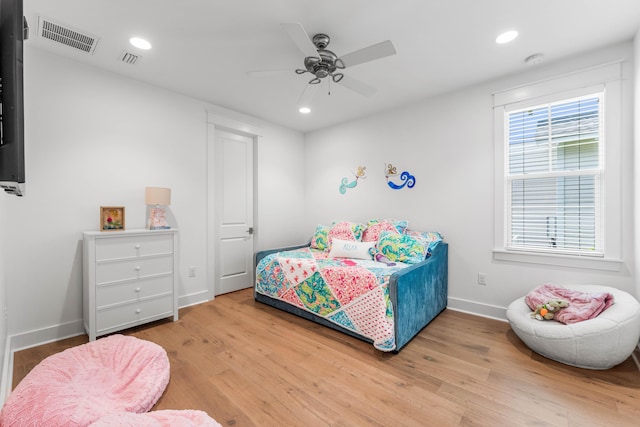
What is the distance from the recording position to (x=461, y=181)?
3125mm

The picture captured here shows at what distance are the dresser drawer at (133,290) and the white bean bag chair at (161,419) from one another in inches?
51.3

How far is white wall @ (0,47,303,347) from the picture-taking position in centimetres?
234

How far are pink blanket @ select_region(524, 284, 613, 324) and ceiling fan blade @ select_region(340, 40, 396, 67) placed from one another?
2.30 metres

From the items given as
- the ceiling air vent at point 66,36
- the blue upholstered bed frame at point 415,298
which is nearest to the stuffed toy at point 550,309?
the blue upholstered bed frame at point 415,298

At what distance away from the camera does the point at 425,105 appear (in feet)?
11.1

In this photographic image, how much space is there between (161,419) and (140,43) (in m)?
2.73

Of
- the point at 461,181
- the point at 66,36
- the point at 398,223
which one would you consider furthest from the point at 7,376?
the point at 461,181

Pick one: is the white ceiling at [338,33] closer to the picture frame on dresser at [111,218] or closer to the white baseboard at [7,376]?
the picture frame on dresser at [111,218]

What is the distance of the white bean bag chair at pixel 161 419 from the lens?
53.8 inches

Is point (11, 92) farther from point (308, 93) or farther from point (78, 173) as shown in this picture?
point (78, 173)

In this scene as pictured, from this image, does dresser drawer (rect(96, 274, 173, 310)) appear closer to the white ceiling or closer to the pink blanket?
the white ceiling

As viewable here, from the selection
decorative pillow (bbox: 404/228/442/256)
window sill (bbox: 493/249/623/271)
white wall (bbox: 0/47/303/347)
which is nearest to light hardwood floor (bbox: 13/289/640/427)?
white wall (bbox: 0/47/303/347)

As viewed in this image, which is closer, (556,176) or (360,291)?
(360,291)

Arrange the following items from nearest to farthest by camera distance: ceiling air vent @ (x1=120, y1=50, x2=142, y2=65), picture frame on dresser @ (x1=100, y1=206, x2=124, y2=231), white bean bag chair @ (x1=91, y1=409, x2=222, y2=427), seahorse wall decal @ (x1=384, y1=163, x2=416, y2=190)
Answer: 1. white bean bag chair @ (x1=91, y1=409, x2=222, y2=427)
2. ceiling air vent @ (x1=120, y1=50, x2=142, y2=65)
3. picture frame on dresser @ (x1=100, y1=206, x2=124, y2=231)
4. seahorse wall decal @ (x1=384, y1=163, x2=416, y2=190)
